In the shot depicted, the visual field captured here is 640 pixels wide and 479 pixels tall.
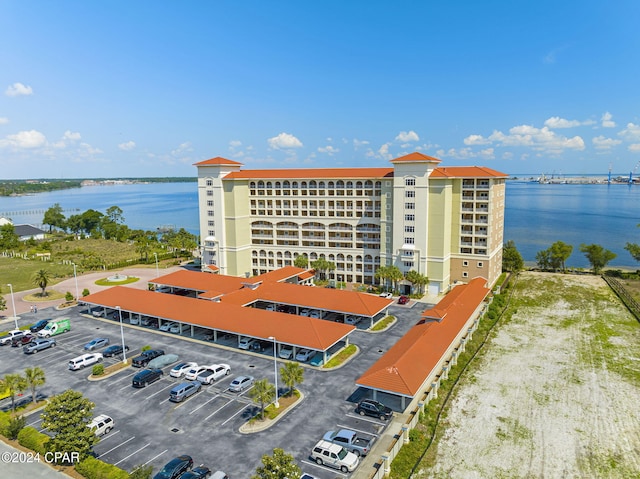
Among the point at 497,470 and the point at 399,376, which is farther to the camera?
the point at 399,376

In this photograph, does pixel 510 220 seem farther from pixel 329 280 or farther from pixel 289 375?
pixel 289 375

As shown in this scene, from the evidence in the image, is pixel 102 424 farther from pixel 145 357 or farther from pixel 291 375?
pixel 291 375

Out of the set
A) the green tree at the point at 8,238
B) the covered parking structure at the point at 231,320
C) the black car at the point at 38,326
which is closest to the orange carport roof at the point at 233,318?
the covered parking structure at the point at 231,320

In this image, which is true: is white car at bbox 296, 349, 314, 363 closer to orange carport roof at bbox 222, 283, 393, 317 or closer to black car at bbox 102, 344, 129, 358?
orange carport roof at bbox 222, 283, 393, 317

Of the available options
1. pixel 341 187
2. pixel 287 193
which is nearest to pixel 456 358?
pixel 341 187

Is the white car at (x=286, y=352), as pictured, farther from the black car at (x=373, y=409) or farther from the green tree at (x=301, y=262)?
the green tree at (x=301, y=262)

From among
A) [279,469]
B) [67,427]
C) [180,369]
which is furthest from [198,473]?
[180,369]
